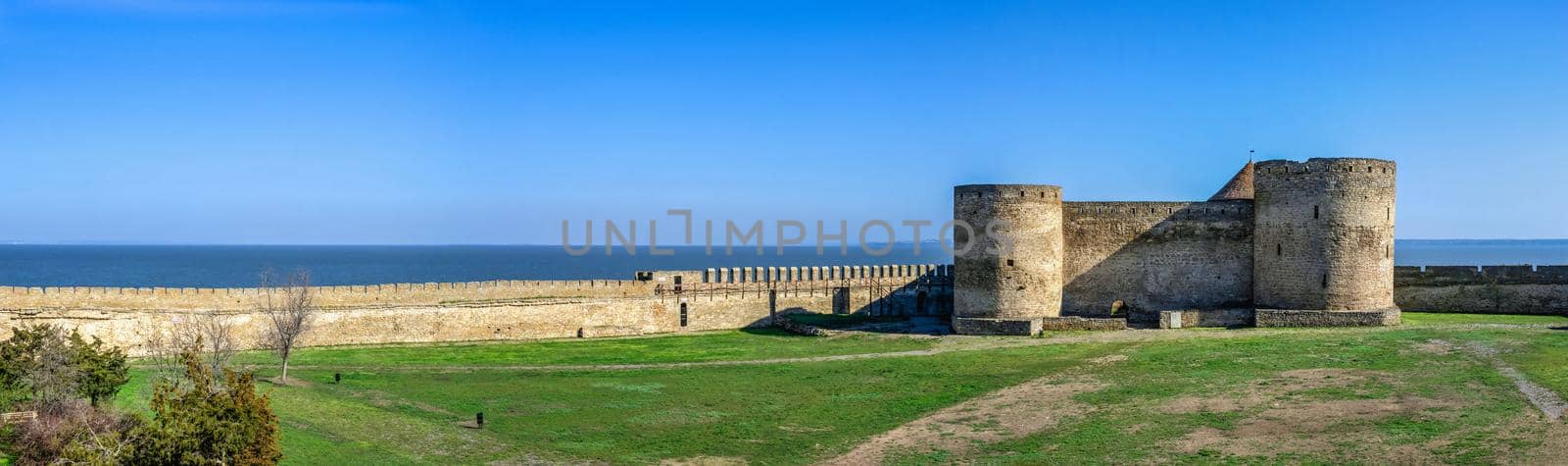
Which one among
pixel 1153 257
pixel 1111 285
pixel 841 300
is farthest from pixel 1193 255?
pixel 841 300

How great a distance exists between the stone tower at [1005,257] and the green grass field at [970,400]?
2630 mm

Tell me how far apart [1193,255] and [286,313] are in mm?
24046

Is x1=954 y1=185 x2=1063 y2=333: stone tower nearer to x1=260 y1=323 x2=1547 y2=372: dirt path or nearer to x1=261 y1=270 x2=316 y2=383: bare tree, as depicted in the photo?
x1=260 y1=323 x2=1547 y2=372: dirt path

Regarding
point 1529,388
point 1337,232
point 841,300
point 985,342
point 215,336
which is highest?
point 1337,232

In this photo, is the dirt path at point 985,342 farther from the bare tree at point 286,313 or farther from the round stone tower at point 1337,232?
the round stone tower at point 1337,232

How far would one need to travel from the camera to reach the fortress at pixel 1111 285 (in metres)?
30.6

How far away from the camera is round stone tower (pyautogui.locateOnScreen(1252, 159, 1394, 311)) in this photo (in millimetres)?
30578

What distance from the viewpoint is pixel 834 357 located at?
92.9ft

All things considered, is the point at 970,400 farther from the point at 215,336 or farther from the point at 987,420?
the point at 215,336

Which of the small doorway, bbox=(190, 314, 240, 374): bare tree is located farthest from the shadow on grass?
bbox=(190, 314, 240, 374): bare tree

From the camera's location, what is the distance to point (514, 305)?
33.4m

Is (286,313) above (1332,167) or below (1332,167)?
below

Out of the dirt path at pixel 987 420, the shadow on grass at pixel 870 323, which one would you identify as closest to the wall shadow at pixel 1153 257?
the shadow on grass at pixel 870 323

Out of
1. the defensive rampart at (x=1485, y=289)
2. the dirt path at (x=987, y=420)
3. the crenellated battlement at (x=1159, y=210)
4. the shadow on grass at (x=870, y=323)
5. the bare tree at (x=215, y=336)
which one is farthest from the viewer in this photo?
the shadow on grass at (x=870, y=323)
